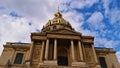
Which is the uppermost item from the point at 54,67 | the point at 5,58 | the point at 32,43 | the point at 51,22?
the point at 51,22

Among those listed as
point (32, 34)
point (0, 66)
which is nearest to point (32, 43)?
point (32, 34)

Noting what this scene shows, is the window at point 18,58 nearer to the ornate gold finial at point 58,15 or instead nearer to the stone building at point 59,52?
the stone building at point 59,52

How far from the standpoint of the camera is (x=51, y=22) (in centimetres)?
4534

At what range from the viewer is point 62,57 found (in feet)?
99.8

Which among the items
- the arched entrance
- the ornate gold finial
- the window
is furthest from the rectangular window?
the ornate gold finial

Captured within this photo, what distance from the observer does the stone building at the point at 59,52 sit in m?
27.5

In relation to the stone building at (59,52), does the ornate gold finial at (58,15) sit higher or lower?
higher

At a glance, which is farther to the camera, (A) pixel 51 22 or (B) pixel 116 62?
(A) pixel 51 22

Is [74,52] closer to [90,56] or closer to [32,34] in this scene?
[90,56]

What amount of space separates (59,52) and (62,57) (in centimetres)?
115

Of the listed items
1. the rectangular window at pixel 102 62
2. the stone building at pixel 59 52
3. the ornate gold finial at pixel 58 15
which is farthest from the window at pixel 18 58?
the ornate gold finial at pixel 58 15

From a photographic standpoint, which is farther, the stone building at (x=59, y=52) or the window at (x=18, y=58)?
the window at (x=18, y=58)

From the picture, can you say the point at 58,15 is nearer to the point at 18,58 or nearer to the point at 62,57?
the point at 62,57

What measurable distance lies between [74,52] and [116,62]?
24.6ft
